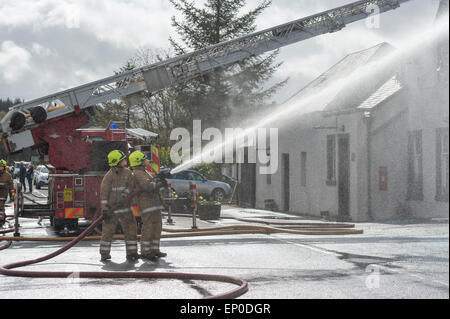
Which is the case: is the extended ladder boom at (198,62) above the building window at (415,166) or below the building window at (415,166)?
above

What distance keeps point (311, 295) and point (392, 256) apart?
361cm

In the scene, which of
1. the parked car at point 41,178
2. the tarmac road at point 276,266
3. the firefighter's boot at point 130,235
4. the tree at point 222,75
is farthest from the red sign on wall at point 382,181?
the parked car at point 41,178

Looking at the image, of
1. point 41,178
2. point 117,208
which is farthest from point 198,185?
point 41,178

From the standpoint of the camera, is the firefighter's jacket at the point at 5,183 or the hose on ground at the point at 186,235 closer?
the hose on ground at the point at 186,235

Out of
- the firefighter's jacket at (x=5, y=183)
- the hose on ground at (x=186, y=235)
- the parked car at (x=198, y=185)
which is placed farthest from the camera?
the parked car at (x=198, y=185)

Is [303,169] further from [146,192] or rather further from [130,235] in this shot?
[130,235]

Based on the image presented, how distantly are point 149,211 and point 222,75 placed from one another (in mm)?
21163

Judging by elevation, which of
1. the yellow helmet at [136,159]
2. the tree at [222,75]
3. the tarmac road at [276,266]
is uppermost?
the tree at [222,75]

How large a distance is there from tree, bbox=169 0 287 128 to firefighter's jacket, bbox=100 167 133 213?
66.8 feet

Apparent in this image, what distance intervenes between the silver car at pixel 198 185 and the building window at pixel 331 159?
24.5 feet

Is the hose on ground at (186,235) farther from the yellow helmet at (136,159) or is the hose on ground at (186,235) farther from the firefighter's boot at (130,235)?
the yellow helmet at (136,159)

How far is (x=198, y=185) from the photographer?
27.8m

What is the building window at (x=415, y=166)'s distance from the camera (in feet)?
56.0
